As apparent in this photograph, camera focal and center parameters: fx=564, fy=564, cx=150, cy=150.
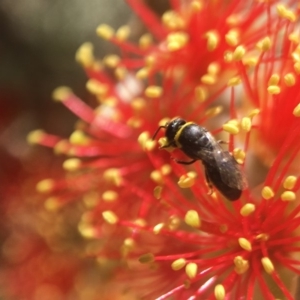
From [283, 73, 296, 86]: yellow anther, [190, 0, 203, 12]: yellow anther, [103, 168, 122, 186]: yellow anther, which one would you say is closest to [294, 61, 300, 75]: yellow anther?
[283, 73, 296, 86]: yellow anther

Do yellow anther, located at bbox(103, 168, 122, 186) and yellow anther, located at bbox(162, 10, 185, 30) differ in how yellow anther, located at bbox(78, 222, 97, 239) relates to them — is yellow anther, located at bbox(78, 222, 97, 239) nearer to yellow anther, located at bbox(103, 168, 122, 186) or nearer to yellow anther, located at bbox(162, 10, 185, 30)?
yellow anther, located at bbox(103, 168, 122, 186)

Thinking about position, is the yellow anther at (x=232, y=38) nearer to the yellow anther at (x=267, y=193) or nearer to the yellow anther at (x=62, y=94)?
the yellow anther at (x=267, y=193)

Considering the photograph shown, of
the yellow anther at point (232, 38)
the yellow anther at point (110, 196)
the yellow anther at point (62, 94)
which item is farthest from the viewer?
the yellow anther at point (62, 94)

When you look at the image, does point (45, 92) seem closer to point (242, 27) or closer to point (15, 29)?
point (15, 29)

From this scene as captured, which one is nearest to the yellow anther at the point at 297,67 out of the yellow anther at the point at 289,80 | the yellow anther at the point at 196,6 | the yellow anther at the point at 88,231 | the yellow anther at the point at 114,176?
the yellow anther at the point at 289,80

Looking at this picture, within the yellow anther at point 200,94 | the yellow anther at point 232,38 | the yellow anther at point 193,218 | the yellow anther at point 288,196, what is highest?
the yellow anther at point 232,38

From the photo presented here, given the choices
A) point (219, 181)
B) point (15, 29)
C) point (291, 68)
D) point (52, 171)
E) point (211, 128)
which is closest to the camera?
point (219, 181)

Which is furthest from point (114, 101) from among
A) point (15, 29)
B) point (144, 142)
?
point (15, 29)
